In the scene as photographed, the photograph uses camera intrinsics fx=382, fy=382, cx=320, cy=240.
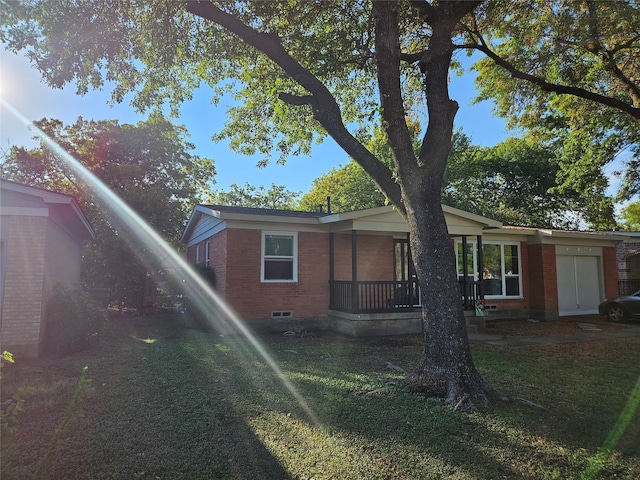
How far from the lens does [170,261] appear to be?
15094 mm

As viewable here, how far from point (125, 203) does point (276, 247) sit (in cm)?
906

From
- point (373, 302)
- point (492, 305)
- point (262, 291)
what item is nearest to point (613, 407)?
point (373, 302)

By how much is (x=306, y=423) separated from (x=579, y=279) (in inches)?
579

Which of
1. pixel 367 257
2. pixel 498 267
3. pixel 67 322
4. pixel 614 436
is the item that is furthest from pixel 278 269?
pixel 614 436

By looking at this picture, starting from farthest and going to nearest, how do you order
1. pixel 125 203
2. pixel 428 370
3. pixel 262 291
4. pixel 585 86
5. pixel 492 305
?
pixel 125 203
pixel 492 305
pixel 585 86
pixel 262 291
pixel 428 370

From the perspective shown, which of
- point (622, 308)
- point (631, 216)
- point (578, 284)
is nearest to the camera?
point (622, 308)

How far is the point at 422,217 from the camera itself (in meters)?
5.20

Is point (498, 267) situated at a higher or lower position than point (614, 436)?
higher

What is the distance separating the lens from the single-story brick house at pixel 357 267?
10.5 meters

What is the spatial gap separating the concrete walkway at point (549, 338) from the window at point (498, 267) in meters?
3.11

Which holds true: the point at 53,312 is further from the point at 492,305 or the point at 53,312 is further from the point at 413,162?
the point at 492,305

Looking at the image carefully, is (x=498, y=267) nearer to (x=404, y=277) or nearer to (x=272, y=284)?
(x=404, y=277)

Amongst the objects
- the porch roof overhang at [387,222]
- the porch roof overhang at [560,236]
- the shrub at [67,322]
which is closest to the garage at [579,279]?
the porch roof overhang at [560,236]

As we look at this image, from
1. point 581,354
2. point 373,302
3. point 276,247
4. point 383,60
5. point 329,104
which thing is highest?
point 383,60
